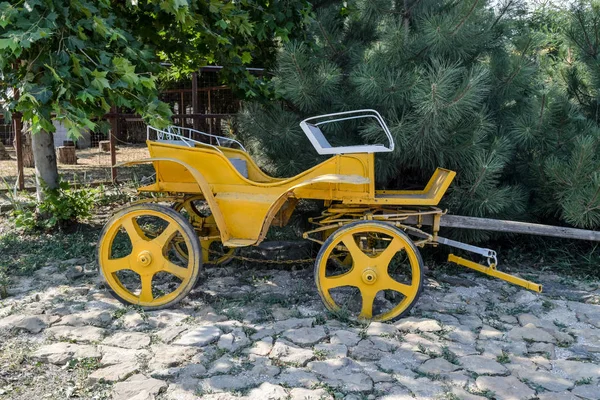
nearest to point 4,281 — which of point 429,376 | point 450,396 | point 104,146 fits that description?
point 429,376

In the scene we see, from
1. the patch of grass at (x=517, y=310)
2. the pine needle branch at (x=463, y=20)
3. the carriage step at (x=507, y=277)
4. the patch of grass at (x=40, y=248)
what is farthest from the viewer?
the patch of grass at (x=40, y=248)

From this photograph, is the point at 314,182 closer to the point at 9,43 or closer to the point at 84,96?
the point at 84,96

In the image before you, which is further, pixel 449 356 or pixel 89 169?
pixel 89 169

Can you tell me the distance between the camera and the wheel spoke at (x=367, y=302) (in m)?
4.01

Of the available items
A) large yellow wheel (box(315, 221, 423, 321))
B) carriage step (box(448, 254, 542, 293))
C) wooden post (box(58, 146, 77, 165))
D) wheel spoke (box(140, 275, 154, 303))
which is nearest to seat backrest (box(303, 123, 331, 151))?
large yellow wheel (box(315, 221, 423, 321))

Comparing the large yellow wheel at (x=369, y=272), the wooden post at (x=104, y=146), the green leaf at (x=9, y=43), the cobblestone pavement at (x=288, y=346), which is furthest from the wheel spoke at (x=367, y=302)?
the wooden post at (x=104, y=146)

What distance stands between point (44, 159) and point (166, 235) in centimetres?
282

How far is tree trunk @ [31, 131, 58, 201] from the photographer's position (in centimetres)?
633

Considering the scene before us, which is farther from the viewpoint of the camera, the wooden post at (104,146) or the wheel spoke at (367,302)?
the wooden post at (104,146)

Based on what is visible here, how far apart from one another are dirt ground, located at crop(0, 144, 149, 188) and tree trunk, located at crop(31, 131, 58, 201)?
1331 mm

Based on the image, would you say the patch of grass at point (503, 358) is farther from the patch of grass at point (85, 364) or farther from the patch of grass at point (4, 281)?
the patch of grass at point (4, 281)

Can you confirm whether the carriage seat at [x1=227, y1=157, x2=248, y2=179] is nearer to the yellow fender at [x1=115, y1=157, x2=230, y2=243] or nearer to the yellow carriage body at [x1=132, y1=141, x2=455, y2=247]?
the yellow carriage body at [x1=132, y1=141, x2=455, y2=247]

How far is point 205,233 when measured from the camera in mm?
5055

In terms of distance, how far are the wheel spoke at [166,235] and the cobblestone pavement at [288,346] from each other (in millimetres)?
469
